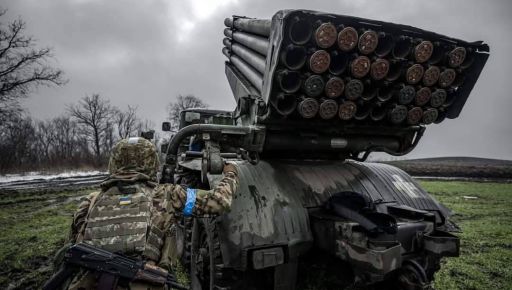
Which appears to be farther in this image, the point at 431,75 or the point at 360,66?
the point at 431,75

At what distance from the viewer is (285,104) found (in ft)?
11.7

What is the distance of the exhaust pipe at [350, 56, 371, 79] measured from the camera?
3352 mm

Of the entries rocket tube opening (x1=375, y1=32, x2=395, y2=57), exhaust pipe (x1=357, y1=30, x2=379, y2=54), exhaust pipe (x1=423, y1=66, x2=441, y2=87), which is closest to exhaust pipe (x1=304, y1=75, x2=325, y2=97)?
exhaust pipe (x1=357, y1=30, x2=379, y2=54)

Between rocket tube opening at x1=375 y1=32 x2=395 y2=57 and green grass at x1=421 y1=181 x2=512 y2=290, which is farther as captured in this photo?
green grass at x1=421 y1=181 x2=512 y2=290

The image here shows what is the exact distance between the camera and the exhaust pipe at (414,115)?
394 centimetres

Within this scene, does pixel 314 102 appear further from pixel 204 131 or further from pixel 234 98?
pixel 234 98

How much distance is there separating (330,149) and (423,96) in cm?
122

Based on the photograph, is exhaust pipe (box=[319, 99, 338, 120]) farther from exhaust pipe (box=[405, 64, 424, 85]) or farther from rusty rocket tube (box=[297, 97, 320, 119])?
exhaust pipe (box=[405, 64, 424, 85])

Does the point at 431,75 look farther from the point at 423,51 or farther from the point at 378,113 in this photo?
the point at 378,113

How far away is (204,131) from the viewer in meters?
3.59

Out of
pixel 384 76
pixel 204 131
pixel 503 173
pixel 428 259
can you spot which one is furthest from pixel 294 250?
pixel 503 173

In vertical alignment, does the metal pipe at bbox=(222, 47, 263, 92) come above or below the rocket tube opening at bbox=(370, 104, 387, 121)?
above

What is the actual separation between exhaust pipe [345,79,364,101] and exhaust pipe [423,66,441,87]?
0.78 metres

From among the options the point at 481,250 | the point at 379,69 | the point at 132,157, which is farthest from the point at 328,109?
the point at 481,250
